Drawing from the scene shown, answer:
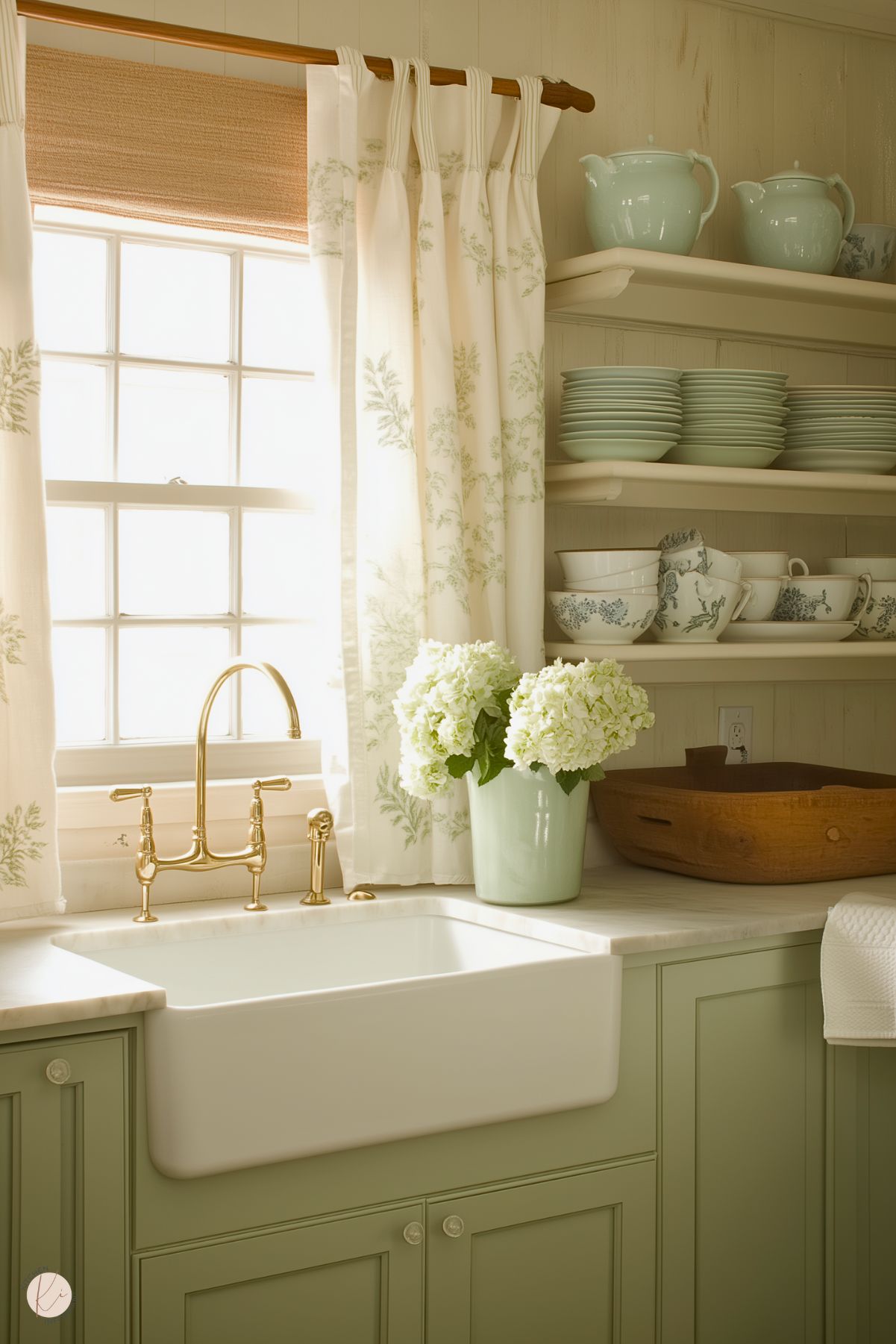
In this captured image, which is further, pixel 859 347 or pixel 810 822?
pixel 859 347

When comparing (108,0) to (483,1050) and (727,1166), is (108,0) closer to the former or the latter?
(483,1050)

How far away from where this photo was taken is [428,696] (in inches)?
91.0

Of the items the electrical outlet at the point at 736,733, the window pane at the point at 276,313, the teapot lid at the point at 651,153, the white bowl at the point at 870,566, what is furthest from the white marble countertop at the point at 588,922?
the teapot lid at the point at 651,153

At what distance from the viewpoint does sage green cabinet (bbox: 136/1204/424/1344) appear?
1.78 meters

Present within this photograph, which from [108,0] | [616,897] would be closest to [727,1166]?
[616,897]

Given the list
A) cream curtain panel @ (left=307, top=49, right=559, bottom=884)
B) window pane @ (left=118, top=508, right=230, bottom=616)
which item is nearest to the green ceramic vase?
cream curtain panel @ (left=307, top=49, right=559, bottom=884)

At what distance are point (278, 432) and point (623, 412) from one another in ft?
2.04

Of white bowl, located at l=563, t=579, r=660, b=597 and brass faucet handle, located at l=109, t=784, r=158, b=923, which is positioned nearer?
brass faucet handle, located at l=109, t=784, r=158, b=923

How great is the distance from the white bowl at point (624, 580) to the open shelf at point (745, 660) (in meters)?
0.10

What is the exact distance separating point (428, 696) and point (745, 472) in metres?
0.77

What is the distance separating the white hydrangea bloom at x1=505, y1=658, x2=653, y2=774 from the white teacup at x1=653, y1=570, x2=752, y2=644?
1.24 feet

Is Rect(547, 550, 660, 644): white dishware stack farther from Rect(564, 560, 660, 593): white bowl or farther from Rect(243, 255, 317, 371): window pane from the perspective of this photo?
Rect(243, 255, 317, 371): window pane

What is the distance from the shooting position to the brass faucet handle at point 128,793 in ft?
7.52

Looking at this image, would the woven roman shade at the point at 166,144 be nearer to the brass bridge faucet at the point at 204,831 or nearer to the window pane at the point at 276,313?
the window pane at the point at 276,313
